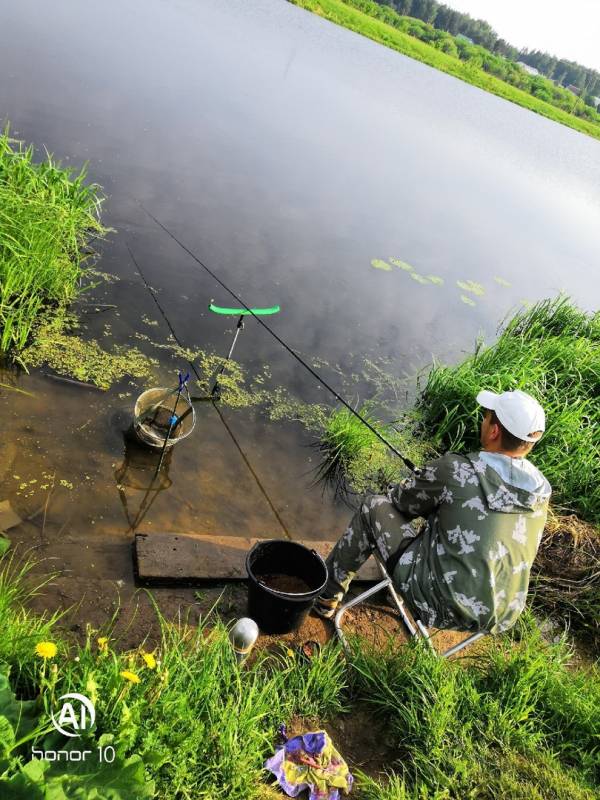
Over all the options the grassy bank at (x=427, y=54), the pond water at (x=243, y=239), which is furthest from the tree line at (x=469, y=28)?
the pond water at (x=243, y=239)

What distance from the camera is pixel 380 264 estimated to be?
328 inches

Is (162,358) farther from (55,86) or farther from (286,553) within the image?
(55,86)

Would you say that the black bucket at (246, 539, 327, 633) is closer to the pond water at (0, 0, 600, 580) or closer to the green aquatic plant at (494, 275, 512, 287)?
the pond water at (0, 0, 600, 580)

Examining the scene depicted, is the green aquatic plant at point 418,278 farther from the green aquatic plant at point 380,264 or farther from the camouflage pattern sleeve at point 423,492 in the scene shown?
the camouflage pattern sleeve at point 423,492

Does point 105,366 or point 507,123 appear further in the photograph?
point 507,123

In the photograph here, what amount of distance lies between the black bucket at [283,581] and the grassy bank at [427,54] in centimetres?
3311

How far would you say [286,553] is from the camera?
283 centimetres

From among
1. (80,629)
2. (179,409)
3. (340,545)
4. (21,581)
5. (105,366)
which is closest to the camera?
(80,629)

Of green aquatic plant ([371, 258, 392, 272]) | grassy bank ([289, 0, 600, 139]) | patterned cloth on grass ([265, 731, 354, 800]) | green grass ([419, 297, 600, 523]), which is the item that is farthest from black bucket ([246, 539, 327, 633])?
grassy bank ([289, 0, 600, 139])

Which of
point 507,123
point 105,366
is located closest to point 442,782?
point 105,366

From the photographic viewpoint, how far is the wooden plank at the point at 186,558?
2.88 meters

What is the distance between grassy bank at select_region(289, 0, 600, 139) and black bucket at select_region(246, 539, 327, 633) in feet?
109

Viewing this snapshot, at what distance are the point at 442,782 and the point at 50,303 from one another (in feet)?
13.9

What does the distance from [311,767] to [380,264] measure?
7.13 metres
